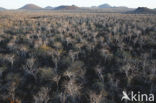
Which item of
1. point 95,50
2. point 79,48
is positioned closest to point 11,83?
point 79,48

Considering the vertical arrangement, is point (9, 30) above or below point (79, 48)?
above

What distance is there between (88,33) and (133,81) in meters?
26.2

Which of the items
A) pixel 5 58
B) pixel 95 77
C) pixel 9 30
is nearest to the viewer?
pixel 95 77

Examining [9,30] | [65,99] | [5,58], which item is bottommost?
[65,99]

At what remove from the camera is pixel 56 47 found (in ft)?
129

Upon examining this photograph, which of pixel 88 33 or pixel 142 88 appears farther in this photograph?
pixel 88 33

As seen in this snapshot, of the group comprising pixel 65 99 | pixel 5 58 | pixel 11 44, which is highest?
pixel 11 44

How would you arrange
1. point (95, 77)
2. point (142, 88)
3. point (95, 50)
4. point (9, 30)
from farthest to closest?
point (9, 30) < point (95, 50) < point (95, 77) < point (142, 88)

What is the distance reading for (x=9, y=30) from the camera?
55.9 metres

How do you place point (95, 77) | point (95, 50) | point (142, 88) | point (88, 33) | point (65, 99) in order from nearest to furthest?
1. point (65, 99)
2. point (142, 88)
3. point (95, 77)
4. point (95, 50)
5. point (88, 33)

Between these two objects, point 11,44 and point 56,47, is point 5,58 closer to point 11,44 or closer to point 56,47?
point 11,44

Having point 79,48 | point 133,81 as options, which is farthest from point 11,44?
point 133,81

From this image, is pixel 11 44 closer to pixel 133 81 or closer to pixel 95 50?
pixel 95 50

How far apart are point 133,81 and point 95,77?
6.99m
